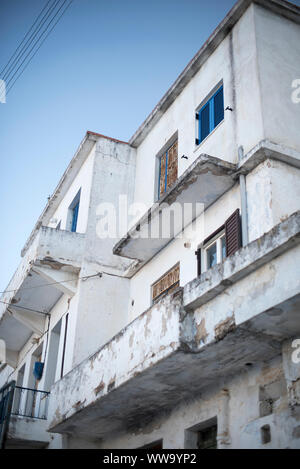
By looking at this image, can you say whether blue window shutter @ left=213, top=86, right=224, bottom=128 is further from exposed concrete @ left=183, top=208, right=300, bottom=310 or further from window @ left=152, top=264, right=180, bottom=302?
exposed concrete @ left=183, top=208, right=300, bottom=310

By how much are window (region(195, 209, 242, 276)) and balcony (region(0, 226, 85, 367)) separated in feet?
12.3

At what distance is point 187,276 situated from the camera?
11.7m

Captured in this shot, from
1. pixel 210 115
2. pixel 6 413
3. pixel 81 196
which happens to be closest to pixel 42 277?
pixel 81 196

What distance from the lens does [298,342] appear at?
759cm

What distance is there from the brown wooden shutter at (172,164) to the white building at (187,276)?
0.05 m

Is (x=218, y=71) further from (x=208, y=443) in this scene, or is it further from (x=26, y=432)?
(x=26, y=432)

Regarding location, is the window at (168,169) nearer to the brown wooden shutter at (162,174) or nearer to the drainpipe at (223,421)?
the brown wooden shutter at (162,174)

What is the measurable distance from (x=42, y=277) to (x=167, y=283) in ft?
11.3

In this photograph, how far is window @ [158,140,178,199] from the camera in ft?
45.3

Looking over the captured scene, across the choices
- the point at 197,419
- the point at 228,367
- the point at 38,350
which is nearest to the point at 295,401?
the point at 228,367

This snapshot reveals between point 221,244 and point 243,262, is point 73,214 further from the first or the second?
point 243,262

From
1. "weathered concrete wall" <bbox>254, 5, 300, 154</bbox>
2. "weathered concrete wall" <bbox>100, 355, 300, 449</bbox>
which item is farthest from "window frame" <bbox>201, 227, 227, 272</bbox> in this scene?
"weathered concrete wall" <bbox>100, 355, 300, 449</bbox>

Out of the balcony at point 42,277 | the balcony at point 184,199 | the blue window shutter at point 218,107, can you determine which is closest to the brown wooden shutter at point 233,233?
the balcony at point 184,199

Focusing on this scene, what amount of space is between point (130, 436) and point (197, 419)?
91.8 inches
